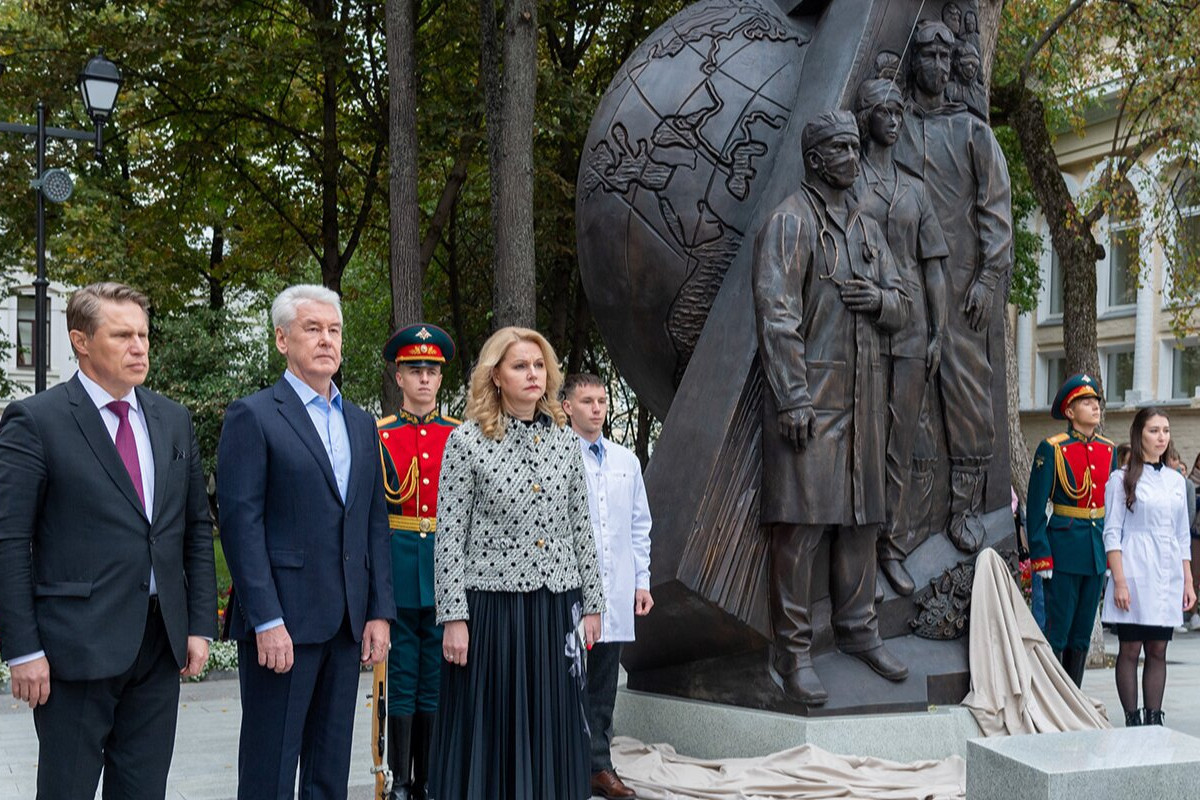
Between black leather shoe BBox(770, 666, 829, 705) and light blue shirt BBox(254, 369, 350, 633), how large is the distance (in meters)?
2.87

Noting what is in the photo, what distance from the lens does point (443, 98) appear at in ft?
52.2

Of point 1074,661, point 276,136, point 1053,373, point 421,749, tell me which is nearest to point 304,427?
point 421,749

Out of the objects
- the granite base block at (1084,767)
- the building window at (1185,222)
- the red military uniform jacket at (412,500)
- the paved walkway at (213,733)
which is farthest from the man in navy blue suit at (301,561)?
the building window at (1185,222)

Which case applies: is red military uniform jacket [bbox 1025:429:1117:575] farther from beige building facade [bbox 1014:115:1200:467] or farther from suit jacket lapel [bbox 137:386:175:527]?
beige building facade [bbox 1014:115:1200:467]

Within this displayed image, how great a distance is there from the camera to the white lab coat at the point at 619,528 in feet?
19.1

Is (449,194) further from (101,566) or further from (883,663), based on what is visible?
(101,566)

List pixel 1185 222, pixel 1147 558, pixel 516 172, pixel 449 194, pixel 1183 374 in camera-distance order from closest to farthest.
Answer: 1. pixel 1147 558
2. pixel 516 172
3. pixel 449 194
4. pixel 1185 222
5. pixel 1183 374

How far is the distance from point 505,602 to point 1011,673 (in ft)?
11.0

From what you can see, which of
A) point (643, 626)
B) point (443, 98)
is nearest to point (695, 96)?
point (643, 626)

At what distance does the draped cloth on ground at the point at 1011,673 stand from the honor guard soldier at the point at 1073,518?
2.40 feet

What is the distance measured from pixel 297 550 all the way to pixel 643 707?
304 centimetres

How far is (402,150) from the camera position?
1072 cm

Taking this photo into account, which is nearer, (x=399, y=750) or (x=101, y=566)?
(x=101, y=566)

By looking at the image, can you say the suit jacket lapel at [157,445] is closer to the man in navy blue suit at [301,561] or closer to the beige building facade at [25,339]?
the man in navy blue suit at [301,561]
